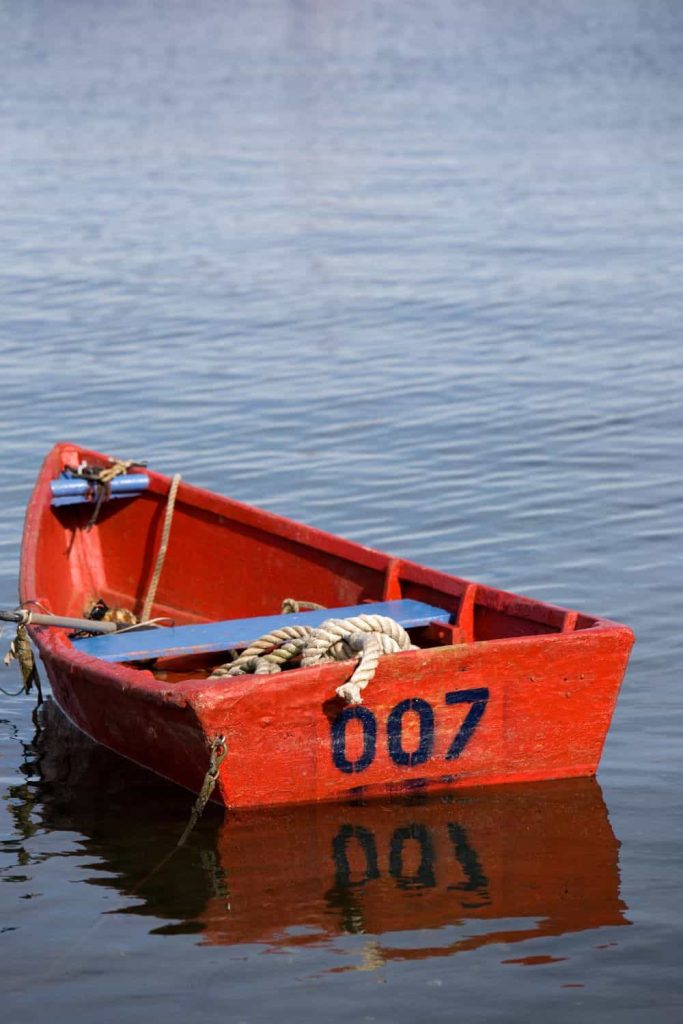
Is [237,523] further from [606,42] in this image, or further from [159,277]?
[606,42]

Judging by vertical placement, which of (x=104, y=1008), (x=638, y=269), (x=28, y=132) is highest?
(x=28, y=132)

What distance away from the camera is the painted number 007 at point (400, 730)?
23.4 ft

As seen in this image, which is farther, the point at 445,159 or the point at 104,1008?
the point at 445,159

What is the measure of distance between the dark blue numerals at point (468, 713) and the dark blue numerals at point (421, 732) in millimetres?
106

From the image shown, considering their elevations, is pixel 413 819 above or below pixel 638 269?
below

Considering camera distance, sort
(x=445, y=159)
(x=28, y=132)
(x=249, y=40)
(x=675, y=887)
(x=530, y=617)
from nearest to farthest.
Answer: (x=675, y=887), (x=530, y=617), (x=445, y=159), (x=28, y=132), (x=249, y=40)

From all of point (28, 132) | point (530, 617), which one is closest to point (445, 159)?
point (28, 132)

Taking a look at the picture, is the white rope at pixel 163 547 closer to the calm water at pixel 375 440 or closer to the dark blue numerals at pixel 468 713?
Answer: the calm water at pixel 375 440

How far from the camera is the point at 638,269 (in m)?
22.2

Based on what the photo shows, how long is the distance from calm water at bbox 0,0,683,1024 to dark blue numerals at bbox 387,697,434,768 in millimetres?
289

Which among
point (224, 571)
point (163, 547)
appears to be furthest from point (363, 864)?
point (163, 547)

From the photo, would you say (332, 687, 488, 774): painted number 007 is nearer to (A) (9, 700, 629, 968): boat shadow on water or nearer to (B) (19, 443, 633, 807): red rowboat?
(B) (19, 443, 633, 807): red rowboat

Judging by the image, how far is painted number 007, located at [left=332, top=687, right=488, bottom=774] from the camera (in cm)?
713

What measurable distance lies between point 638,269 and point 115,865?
54.4ft
